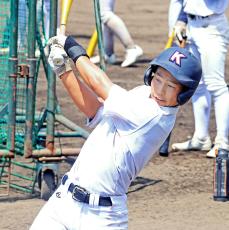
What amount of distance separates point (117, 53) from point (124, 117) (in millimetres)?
9654

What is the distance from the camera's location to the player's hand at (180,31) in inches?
344

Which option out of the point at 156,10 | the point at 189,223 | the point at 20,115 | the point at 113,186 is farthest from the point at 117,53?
the point at 113,186

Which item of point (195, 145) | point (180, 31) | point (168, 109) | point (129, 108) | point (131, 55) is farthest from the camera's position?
point (131, 55)

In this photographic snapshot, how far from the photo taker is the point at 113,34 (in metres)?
12.9

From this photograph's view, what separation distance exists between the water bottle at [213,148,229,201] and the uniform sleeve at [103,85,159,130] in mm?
2991

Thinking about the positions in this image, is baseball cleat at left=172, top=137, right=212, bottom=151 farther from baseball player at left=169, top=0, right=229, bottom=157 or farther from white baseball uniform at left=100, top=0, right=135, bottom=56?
white baseball uniform at left=100, top=0, right=135, bottom=56

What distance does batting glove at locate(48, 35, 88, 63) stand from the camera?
15.2 ft

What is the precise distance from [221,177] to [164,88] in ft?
9.95

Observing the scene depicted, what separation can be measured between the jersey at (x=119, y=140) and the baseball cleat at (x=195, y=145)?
4396 mm

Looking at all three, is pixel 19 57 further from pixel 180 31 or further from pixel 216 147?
pixel 216 147

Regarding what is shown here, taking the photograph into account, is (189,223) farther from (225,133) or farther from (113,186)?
(113,186)

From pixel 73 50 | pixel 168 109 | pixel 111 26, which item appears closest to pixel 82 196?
pixel 168 109

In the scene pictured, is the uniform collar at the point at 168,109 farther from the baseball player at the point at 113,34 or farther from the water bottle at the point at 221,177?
the baseball player at the point at 113,34

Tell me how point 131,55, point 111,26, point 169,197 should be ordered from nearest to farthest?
point 169,197, point 111,26, point 131,55
